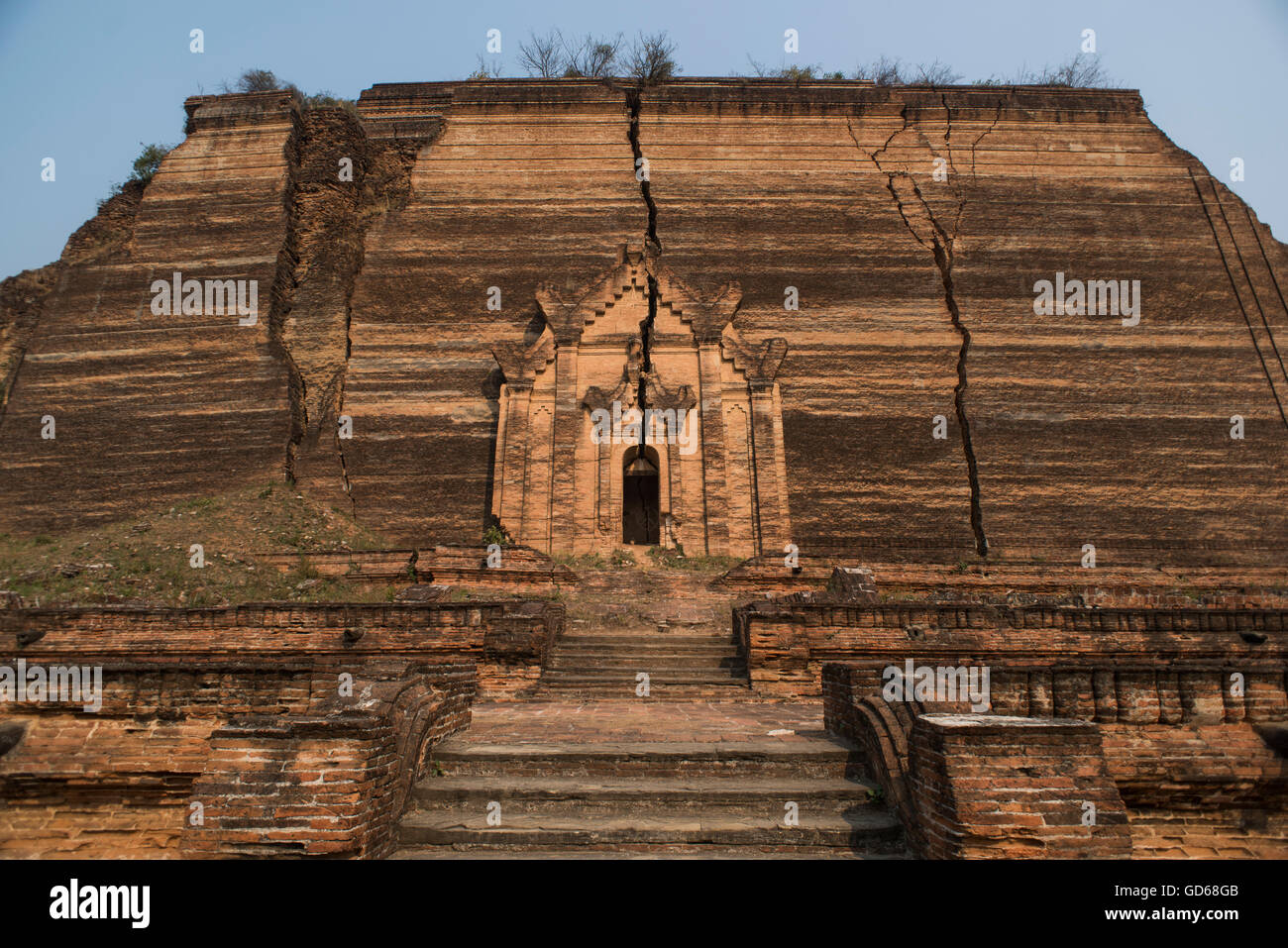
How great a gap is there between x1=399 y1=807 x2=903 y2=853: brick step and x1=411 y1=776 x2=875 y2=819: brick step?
0.61 feet

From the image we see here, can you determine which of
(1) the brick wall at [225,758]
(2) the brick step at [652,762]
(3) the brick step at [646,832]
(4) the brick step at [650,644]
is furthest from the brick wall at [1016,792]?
(4) the brick step at [650,644]

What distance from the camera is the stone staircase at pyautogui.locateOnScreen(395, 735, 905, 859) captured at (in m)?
4.31

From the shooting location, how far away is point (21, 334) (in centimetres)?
2080

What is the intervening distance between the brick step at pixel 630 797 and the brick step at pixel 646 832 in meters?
0.19

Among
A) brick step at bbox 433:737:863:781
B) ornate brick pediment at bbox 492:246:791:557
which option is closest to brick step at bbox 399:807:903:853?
brick step at bbox 433:737:863:781

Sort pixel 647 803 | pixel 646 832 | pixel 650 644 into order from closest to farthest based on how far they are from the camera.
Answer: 1. pixel 646 832
2. pixel 647 803
3. pixel 650 644

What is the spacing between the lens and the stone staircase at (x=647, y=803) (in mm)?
4309

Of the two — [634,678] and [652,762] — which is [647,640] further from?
[652,762]

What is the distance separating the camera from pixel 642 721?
22.4ft

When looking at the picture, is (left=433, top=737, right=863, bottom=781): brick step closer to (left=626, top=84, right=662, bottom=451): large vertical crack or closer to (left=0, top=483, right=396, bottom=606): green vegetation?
(left=0, top=483, right=396, bottom=606): green vegetation

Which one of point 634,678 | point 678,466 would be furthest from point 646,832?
point 678,466

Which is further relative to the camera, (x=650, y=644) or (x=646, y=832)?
(x=650, y=644)

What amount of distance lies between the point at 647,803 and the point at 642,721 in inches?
82.7
